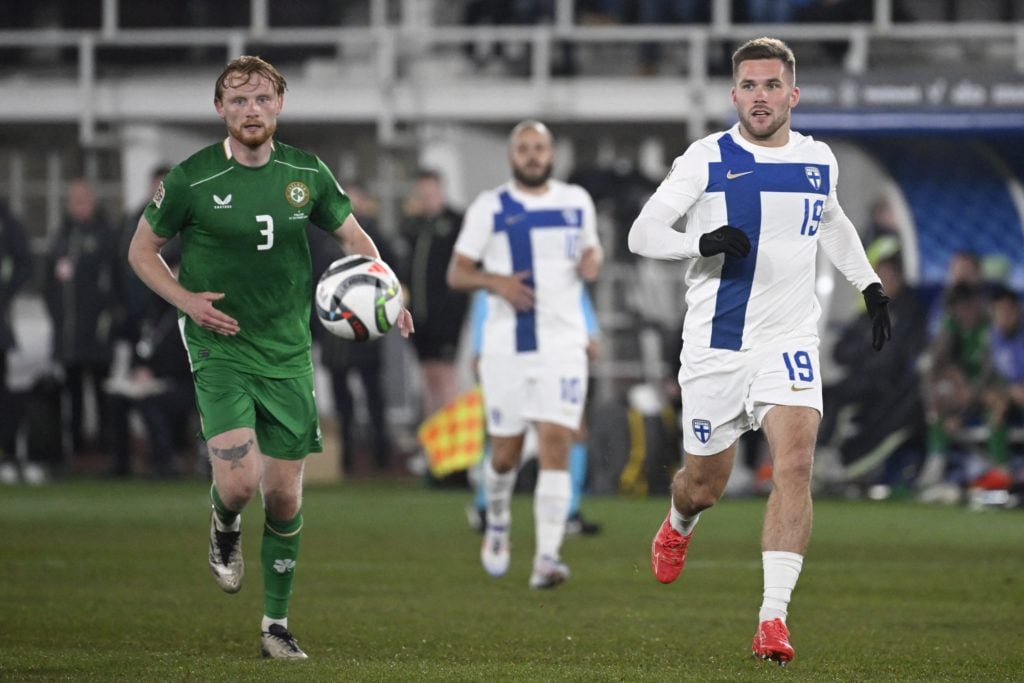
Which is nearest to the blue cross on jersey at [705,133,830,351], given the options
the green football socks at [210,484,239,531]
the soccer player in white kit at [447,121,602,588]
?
the green football socks at [210,484,239,531]

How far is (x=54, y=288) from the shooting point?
2056 centimetres

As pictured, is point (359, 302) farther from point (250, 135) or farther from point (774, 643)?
point (774, 643)

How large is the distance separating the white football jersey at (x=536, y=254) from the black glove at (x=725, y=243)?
12.6 ft

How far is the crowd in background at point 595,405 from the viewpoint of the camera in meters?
18.3

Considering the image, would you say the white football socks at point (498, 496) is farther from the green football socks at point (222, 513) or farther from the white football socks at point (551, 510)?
the green football socks at point (222, 513)

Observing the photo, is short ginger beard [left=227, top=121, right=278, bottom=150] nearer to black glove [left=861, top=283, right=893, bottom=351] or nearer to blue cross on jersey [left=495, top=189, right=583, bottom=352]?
black glove [left=861, top=283, right=893, bottom=351]

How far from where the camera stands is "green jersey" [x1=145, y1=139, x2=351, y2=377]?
8125 millimetres

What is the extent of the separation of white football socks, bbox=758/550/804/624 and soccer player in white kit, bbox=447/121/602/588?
12.0ft

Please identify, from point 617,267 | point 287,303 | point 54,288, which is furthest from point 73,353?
point 287,303

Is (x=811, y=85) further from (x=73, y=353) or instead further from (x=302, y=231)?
(x=302, y=231)

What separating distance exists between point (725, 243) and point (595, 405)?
36.1ft

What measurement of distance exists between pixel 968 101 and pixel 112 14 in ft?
38.4

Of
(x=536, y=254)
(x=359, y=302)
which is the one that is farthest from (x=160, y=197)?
(x=536, y=254)

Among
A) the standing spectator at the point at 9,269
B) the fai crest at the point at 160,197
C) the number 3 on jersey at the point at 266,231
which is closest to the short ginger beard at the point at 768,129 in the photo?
the number 3 on jersey at the point at 266,231
